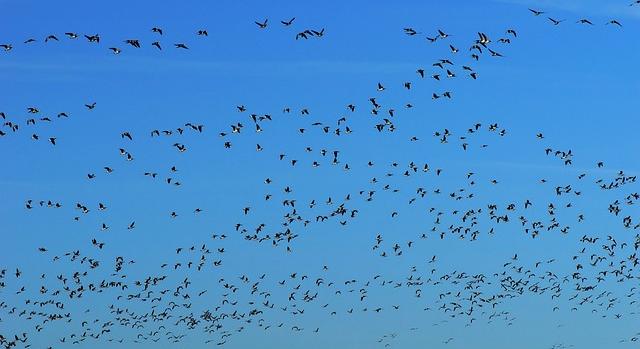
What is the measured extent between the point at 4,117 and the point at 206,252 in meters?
21.1

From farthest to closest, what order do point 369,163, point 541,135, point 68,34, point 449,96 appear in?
point 541,135 < point 369,163 < point 449,96 < point 68,34

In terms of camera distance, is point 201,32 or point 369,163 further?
point 369,163

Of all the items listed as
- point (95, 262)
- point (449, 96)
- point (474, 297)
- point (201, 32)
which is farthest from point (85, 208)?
point (474, 297)

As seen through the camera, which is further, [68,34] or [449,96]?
[449,96]

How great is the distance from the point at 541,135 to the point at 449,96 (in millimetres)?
13778

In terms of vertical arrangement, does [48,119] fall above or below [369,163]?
above

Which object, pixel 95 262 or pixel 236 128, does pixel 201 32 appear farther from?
pixel 95 262

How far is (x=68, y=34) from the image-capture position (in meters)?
67.9

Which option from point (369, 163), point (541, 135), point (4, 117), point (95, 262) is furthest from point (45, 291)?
point (541, 135)

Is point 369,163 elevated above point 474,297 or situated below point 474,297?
above

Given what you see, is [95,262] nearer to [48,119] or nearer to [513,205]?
[48,119]

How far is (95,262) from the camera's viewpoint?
9431cm

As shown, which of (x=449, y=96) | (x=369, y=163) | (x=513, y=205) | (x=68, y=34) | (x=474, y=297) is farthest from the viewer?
(x=474, y=297)

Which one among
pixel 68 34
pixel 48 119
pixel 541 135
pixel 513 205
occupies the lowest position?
pixel 513 205
